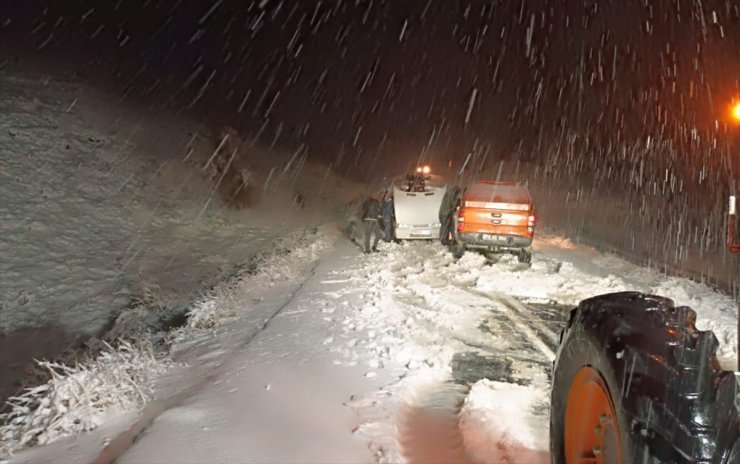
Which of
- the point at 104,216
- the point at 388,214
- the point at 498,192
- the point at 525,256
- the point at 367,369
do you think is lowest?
the point at 367,369

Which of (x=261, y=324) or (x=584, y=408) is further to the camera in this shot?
(x=261, y=324)

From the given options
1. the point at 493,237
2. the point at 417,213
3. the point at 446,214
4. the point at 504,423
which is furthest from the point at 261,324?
the point at 446,214

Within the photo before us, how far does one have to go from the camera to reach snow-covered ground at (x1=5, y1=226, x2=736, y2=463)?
14.4 feet

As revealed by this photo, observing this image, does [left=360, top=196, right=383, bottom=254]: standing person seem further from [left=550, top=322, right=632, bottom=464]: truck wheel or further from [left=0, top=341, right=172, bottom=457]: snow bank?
[left=550, top=322, right=632, bottom=464]: truck wheel

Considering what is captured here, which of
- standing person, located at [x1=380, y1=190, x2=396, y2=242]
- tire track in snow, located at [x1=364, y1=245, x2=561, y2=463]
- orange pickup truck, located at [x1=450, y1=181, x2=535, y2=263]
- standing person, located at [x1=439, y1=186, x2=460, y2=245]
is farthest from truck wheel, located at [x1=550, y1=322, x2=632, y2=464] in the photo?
standing person, located at [x1=439, y1=186, x2=460, y2=245]

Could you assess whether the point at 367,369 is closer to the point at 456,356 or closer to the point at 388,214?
the point at 456,356

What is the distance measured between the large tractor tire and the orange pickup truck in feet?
32.9

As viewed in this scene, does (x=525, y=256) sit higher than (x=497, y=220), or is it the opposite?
(x=497, y=220)

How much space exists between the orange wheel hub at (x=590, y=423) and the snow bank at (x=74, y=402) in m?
4.23

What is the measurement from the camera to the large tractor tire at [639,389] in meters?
2.25

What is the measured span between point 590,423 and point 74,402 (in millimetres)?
4679

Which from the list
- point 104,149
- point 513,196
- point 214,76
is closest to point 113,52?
point 214,76

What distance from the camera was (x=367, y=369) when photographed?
6.07 metres

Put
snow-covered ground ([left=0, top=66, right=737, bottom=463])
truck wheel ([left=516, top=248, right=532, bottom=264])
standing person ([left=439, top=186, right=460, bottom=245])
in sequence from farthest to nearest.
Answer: standing person ([left=439, top=186, right=460, bottom=245]) < truck wheel ([left=516, top=248, right=532, bottom=264]) < snow-covered ground ([left=0, top=66, right=737, bottom=463])
